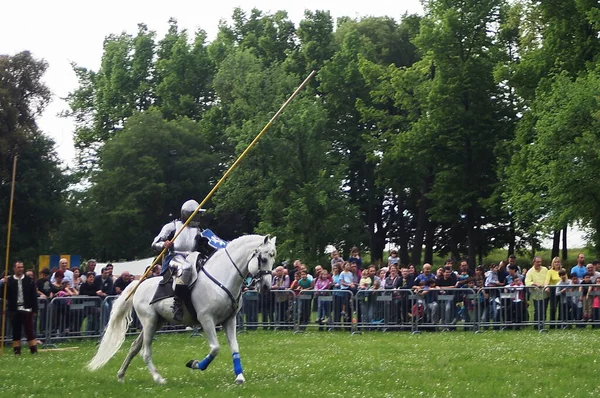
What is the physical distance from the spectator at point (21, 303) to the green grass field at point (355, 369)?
82 cm

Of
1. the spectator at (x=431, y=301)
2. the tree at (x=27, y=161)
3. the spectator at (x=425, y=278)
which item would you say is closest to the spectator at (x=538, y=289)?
the spectator at (x=431, y=301)

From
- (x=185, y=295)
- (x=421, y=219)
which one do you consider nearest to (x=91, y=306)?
(x=185, y=295)

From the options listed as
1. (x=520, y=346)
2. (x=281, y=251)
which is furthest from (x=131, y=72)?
(x=520, y=346)

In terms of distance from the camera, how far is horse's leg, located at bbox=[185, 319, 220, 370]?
16.1 m

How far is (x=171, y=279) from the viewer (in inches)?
677

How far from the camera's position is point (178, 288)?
16.8 metres

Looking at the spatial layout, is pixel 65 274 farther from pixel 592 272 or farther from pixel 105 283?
pixel 592 272

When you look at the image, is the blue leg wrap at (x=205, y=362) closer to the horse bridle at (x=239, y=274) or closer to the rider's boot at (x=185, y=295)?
the horse bridle at (x=239, y=274)

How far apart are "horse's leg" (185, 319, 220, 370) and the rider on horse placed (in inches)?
21.5

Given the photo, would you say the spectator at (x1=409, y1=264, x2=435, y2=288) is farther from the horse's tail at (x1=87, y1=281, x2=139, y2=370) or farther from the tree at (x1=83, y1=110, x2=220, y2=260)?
the tree at (x1=83, y1=110, x2=220, y2=260)

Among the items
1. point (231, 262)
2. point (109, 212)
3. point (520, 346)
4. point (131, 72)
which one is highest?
point (131, 72)

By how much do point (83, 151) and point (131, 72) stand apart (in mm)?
7346

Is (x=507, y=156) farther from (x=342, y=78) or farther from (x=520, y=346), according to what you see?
(x=520, y=346)

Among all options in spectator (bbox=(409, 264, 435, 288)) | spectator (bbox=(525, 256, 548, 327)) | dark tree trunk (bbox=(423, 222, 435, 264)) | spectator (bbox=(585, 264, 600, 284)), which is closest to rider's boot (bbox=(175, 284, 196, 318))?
spectator (bbox=(525, 256, 548, 327))
